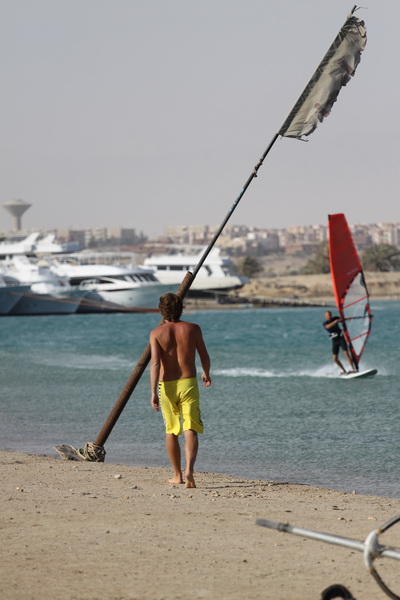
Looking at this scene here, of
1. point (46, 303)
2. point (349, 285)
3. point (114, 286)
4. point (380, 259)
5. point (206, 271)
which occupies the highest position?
point (349, 285)

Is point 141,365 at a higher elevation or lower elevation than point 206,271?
higher

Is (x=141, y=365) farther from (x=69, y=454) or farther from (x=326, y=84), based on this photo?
(x=326, y=84)

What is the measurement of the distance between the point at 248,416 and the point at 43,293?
7615 cm

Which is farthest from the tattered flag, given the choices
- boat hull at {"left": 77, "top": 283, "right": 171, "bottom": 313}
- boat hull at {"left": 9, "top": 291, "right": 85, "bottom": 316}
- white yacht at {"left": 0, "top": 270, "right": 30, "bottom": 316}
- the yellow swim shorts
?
boat hull at {"left": 77, "top": 283, "right": 171, "bottom": 313}

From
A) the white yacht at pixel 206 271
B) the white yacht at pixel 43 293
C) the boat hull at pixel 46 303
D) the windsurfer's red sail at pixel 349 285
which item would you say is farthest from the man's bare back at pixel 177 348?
the white yacht at pixel 206 271

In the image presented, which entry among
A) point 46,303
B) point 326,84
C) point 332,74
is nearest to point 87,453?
point 326,84

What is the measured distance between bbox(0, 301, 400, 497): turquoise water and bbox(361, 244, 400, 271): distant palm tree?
4831 inches

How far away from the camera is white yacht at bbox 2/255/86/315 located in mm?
92062

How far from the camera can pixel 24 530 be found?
Answer: 22.2 ft

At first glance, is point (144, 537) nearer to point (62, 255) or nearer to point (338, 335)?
point (338, 335)

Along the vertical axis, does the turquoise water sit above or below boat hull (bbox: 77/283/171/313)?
above

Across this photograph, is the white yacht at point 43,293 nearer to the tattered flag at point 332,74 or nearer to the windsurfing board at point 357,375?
the windsurfing board at point 357,375

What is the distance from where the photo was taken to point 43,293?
92125 mm

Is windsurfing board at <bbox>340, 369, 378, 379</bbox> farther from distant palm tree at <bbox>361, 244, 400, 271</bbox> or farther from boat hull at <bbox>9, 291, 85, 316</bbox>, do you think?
distant palm tree at <bbox>361, 244, 400, 271</bbox>
